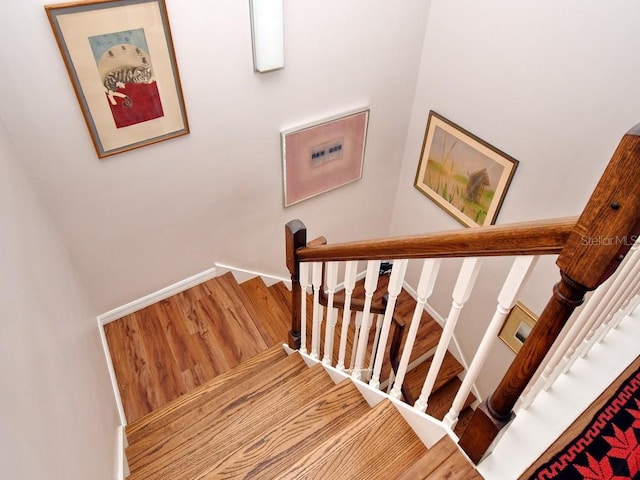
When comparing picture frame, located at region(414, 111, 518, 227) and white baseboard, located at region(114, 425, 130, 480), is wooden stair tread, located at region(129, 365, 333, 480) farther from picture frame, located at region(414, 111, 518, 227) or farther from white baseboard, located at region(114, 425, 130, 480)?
picture frame, located at region(414, 111, 518, 227)

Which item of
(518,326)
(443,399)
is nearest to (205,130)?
(518,326)

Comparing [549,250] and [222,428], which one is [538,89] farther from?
[222,428]

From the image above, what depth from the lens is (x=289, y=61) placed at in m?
2.72

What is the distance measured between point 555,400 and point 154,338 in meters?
2.57

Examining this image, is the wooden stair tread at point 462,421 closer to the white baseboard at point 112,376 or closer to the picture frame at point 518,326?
the picture frame at point 518,326

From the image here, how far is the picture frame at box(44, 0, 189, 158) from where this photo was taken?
198 centimetres

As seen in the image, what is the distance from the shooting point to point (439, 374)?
13.1 ft

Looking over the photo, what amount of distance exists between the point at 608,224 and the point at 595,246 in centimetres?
5

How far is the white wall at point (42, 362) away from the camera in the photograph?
3.56ft

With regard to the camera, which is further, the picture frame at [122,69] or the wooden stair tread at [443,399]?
the wooden stair tread at [443,399]

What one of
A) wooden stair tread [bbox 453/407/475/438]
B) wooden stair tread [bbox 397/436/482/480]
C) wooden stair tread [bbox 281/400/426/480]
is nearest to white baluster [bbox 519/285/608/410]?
wooden stair tread [bbox 397/436/482/480]

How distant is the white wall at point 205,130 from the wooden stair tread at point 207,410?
1032mm

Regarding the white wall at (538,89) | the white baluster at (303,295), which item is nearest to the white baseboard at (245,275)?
the white baluster at (303,295)

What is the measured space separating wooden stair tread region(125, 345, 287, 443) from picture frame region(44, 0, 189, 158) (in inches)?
57.0
